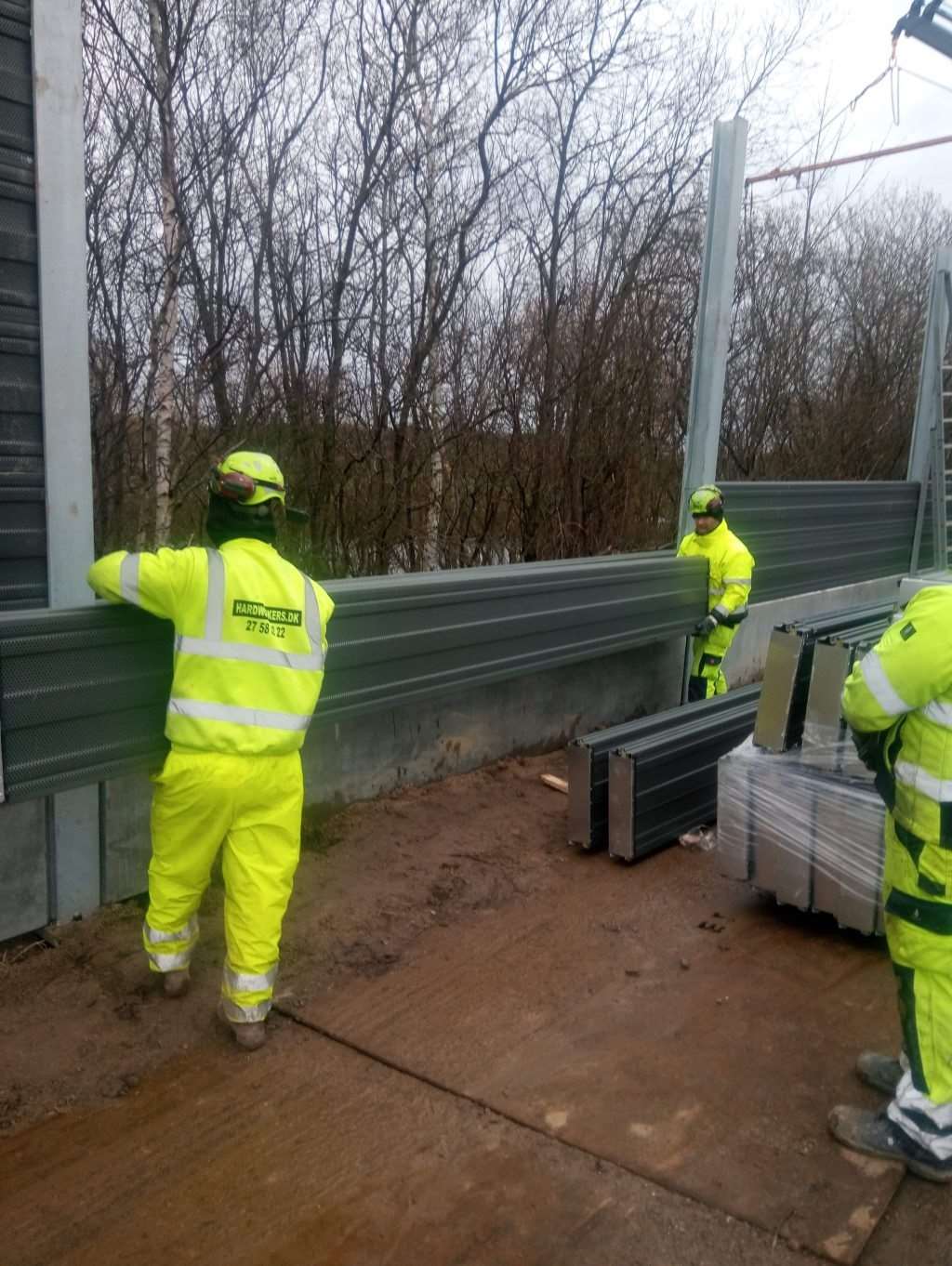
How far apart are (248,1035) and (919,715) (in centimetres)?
→ 252

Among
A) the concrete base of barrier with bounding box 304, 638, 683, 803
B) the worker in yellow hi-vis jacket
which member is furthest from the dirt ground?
the concrete base of barrier with bounding box 304, 638, 683, 803

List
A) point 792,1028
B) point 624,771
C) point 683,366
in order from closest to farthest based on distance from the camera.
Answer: point 792,1028, point 624,771, point 683,366

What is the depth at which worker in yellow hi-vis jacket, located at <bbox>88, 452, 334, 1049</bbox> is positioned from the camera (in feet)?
12.2

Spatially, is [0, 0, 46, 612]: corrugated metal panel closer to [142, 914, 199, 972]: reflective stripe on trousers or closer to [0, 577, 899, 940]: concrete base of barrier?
[0, 577, 899, 940]: concrete base of barrier

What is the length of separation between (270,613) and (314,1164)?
1.79 meters

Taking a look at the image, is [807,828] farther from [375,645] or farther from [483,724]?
[483,724]

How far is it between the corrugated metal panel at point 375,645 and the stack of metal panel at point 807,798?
1.68 metres

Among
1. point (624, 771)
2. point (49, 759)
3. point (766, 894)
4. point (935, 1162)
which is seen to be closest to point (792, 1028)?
point (935, 1162)

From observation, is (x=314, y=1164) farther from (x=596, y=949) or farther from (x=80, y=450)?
(x=80, y=450)

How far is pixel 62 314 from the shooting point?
408 cm

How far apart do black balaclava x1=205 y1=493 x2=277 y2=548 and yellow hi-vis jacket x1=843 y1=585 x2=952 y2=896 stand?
2114 mm

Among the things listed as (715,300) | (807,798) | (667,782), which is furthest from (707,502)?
(807,798)

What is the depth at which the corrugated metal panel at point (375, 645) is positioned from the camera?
392cm

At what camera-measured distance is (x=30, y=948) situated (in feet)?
14.1
